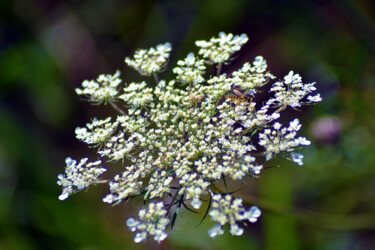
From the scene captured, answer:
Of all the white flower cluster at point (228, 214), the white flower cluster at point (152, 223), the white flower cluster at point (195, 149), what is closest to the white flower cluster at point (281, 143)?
the white flower cluster at point (195, 149)

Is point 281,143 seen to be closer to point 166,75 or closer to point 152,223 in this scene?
point 152,223

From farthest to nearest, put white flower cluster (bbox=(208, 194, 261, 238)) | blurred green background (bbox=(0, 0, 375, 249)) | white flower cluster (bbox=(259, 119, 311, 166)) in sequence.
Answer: blurred green background (bbox=(0, 0, 375, 249)) < white flower cluster (bbox=(259, 119, 311, 166)) < white flower cluster (bbox=(208, 194, 261, 238))

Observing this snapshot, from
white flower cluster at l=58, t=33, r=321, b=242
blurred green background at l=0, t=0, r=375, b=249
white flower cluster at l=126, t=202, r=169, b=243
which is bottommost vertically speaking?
white flower cluster at l=126, t=202, r=169, b=243

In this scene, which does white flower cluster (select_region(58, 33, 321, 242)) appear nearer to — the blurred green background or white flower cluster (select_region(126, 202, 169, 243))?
white flower cluster (select_region(126, 202, 169, 243))

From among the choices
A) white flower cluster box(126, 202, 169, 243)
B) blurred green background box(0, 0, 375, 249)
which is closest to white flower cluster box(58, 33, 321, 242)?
white flower cluster box(126, 202, 169, 243)

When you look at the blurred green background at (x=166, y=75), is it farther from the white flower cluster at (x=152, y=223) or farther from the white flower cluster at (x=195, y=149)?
the white flower cluster at (x=152, y=223)

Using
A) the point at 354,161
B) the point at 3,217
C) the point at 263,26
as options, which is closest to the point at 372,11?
the point at 263,26

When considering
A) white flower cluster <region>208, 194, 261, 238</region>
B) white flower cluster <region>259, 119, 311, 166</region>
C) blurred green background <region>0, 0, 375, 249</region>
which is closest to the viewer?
white flower cluster <region>208, 194, 261, 238</region>

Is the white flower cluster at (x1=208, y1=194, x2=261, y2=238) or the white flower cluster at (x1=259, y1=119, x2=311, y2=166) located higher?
the white flower cluster at (x1=259, y1=119, x2=311, y2=166)

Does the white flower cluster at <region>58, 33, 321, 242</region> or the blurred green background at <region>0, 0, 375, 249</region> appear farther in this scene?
the blurred green background at <region>0, 0, 375, 249</region>

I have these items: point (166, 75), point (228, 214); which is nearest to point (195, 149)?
point (228, 214)
